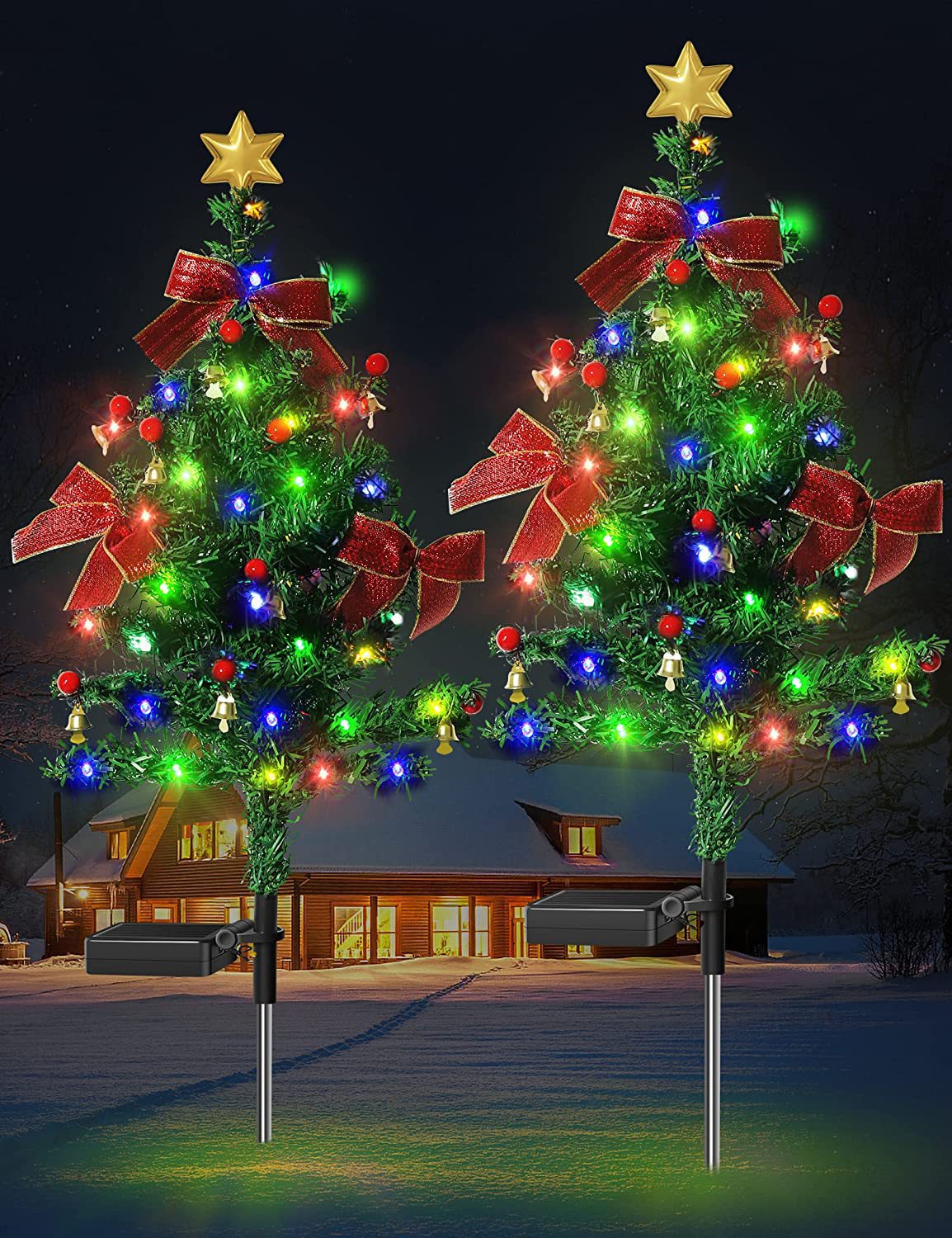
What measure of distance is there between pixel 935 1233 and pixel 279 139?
293 inches

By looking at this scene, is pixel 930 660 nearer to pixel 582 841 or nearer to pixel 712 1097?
pixel 712 1097

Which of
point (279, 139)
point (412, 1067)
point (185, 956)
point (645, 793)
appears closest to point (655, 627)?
point (185, 956)

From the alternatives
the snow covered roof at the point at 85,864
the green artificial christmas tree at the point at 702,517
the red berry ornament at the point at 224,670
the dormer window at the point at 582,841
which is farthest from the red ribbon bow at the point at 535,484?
the snow covered roof at the point at 85,864

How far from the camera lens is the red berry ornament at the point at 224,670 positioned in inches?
360

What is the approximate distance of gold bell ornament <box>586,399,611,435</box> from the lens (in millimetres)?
8883

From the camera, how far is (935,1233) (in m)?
7.05

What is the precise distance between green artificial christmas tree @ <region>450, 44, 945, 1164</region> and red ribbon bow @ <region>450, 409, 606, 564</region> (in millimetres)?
11

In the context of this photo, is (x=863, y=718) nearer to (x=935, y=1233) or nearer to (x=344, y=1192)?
(x=935, y=1233)

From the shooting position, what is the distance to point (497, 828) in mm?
37688

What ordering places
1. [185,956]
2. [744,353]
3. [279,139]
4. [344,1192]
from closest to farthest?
[344,1192]
[185,956]
[744,353]
[279,139]

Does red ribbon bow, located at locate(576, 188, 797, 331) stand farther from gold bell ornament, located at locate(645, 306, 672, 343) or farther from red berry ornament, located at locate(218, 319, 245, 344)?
red berry ornament, located at locate(218, 319, 245, 344)

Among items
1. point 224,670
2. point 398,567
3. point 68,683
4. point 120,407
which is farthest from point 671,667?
point 120,407

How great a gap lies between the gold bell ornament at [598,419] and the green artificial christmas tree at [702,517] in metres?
0.01

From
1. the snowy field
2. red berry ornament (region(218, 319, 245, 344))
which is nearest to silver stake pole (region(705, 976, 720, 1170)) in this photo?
the snowy field
